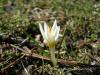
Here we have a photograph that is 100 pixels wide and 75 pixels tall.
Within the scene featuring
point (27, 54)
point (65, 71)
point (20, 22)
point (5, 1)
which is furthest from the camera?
point (5, 1)

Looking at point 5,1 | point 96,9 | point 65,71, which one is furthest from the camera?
point 5,1

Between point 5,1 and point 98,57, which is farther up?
point 5,1

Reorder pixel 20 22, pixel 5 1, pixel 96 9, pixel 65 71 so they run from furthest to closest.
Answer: pixel 5 1
pixel 96 9
pixel 20 22
pixel 65 71

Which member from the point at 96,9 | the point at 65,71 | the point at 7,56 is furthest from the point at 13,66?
the point at 96,9

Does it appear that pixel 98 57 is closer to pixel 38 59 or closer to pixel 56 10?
pixel 38 59

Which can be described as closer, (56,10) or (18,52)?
(18,52)

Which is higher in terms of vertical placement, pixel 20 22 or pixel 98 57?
pixel 20 22

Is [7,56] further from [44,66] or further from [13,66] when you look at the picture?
[44,66]

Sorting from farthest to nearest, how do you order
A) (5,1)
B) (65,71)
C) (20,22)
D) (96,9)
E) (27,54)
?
(5,1) → (96,9) → (20,22) → (27,54) → (65,71)

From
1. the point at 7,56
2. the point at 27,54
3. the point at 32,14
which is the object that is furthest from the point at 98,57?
the point at 32,14
